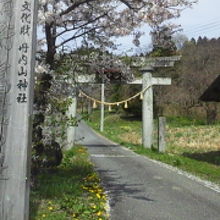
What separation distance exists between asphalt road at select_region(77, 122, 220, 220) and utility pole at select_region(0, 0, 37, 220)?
6.94 ft

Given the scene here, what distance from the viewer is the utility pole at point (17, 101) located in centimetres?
424

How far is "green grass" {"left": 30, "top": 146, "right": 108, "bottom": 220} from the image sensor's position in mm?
5797

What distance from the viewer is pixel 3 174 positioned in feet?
14.0

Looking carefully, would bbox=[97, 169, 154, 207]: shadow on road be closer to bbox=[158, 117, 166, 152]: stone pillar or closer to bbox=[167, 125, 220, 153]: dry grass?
bbox=[158, 117, 166, 152]: stone pillar

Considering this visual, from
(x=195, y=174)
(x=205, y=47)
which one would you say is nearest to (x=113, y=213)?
(x=195, y=174)

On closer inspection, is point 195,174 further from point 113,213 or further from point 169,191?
point 113,213

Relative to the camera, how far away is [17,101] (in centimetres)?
425

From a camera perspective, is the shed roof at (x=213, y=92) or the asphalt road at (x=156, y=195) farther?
the shed roof at (x=213, y=92)

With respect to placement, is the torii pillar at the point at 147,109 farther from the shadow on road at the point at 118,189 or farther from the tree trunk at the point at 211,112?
the tree trunk at the point at 211,112

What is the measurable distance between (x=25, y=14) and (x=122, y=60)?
3720 mm

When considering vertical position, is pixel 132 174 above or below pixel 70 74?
below

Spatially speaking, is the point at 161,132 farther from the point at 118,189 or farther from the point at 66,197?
the point at 66,197

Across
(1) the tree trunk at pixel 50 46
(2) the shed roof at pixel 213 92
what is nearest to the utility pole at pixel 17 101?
(1) the tree trunk at pixel 50 46

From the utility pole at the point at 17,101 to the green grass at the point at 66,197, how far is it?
4.40ft
